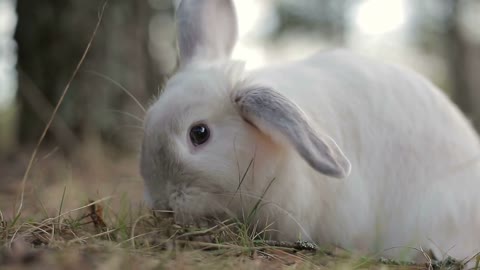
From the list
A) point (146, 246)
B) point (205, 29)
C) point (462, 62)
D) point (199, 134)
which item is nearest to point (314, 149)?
point (199, 134)

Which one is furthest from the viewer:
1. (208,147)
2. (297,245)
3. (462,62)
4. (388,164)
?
(462,62)

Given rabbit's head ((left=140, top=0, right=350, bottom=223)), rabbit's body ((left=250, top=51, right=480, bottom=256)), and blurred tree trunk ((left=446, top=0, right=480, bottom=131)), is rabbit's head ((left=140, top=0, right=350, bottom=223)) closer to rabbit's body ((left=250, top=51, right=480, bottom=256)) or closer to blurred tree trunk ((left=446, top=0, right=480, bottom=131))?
rabbit's body ((left=250, top=51, right=480, bottom=256))

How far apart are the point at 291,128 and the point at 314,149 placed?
146 mm

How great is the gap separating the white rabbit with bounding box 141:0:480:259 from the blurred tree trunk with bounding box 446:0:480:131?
31.6 ft

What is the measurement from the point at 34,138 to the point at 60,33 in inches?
38.2

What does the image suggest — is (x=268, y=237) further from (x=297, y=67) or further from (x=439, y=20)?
(x=439, y=20)

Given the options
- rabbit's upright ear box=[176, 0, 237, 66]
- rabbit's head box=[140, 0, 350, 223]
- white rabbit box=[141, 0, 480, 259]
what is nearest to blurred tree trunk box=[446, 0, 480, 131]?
white rabbit box=[141, 0, 480, 259]

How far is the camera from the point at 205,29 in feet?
11.9

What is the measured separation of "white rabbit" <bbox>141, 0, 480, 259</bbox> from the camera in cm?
282

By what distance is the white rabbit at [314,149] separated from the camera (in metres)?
2.82

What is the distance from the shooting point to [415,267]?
267 cm

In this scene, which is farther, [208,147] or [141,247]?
[208,147]

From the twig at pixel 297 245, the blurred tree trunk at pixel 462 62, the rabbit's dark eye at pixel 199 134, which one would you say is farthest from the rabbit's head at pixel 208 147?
the blurred tree trunk at pixel 462 62

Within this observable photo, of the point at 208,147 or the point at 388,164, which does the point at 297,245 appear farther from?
the point at 388,164
